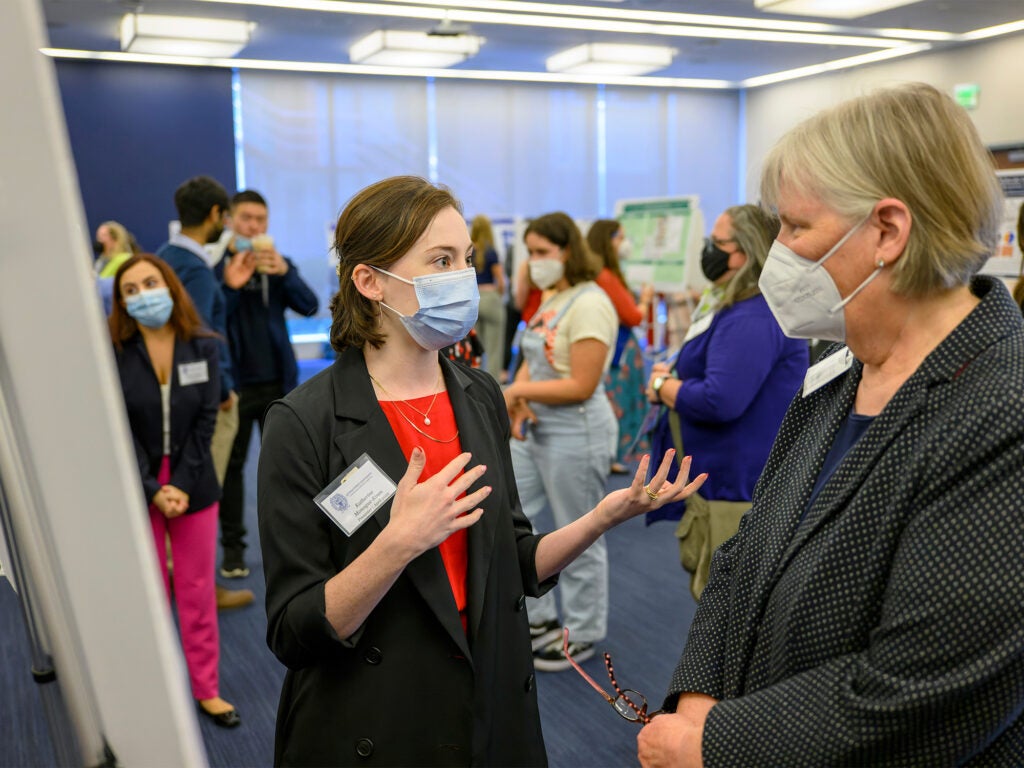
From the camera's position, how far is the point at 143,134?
1109 centimetres

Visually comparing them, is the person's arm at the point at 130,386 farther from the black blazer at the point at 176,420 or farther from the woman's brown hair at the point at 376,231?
the woman's brown hair at the point at 376,231

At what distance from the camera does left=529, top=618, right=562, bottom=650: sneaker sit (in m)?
3.51

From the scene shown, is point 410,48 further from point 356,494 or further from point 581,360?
point 356,494

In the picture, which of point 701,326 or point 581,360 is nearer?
point 701,326

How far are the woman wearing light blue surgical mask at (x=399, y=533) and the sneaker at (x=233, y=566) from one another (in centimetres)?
312

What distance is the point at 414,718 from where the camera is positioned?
1383mm

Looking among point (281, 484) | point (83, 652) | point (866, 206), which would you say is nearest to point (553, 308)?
point (281, 484)

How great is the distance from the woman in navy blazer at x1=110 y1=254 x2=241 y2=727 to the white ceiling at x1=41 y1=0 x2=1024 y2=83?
20.3 feet

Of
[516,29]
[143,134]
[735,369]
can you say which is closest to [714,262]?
[735,369]

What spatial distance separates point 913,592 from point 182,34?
9.72m

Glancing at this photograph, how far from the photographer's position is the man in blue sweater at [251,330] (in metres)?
4.20

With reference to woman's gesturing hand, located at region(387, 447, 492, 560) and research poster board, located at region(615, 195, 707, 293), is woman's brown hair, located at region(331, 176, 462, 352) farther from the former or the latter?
research poster board, located at region(615, 195, 707, 293)

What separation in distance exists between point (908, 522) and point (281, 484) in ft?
2.82

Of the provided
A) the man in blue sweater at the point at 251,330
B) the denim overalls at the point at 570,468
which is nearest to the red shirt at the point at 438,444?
the denim overalls at the point at 570,468
